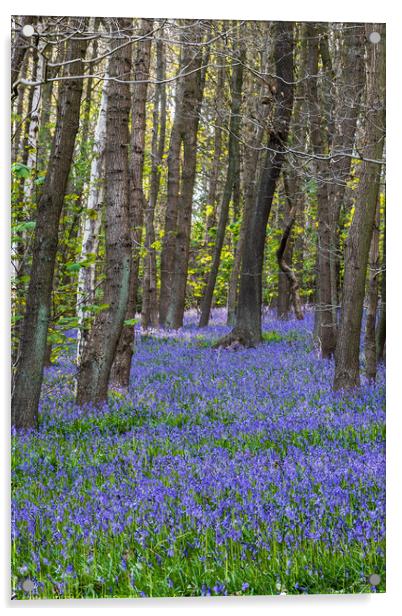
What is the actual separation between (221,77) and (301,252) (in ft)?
12.7

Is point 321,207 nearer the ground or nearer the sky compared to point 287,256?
nearer the sky

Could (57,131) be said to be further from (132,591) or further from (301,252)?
(301,252)

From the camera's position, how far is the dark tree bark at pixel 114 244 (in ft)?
22.9

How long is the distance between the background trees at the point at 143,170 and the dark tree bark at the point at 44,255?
0.04ft

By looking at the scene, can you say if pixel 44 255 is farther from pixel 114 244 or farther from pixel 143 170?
pixel 143 170

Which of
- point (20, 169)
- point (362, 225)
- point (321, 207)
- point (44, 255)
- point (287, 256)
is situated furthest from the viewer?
point (287, 256)

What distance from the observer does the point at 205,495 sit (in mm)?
4742

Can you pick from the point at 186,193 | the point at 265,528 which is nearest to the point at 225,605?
the point at 265,528

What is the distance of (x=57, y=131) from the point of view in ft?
20.3

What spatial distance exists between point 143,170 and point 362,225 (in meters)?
3.64

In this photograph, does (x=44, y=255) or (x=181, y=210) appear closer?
(x=44, y=255)

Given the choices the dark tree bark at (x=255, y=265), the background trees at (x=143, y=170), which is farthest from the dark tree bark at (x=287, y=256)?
the dark tree bark at (x=255, y=265)

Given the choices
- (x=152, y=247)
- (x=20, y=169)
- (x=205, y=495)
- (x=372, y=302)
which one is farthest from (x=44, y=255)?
(x=152, y=247)

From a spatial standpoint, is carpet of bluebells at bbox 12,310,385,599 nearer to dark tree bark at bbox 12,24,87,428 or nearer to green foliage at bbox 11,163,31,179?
dark tree bark at bbox 12,24,87,428
